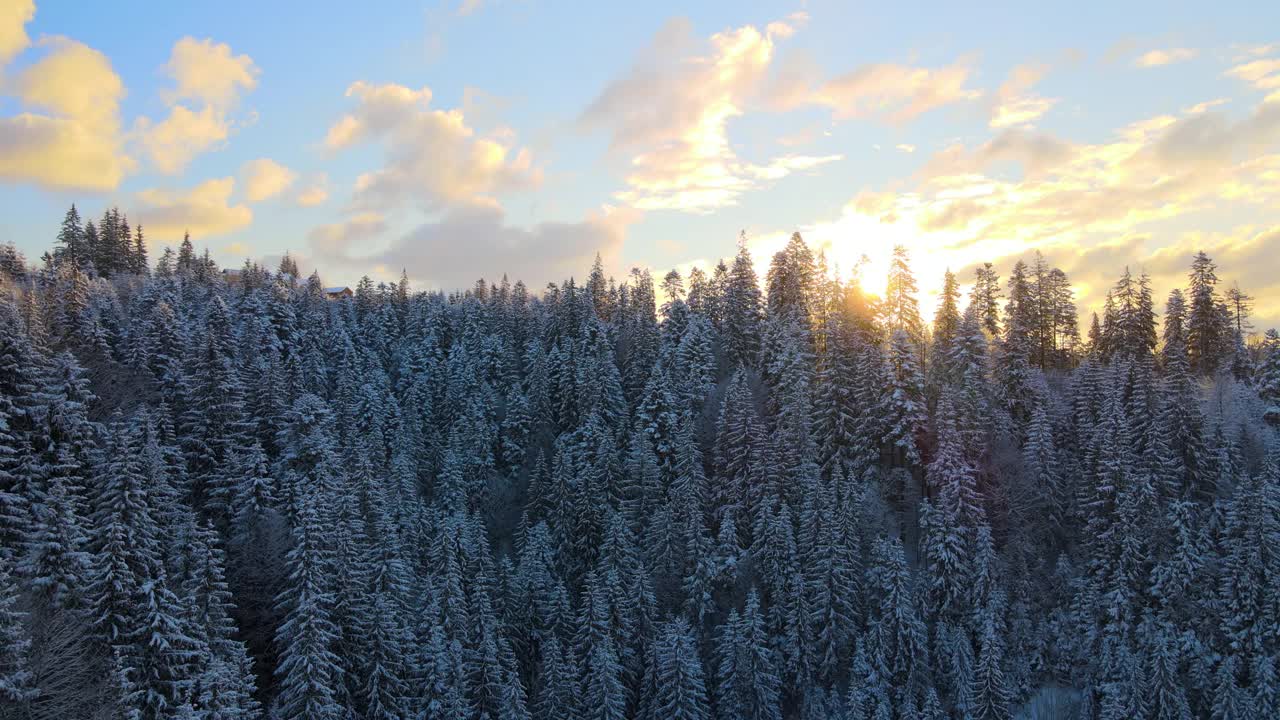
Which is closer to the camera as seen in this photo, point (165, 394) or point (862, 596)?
point (862, 596)

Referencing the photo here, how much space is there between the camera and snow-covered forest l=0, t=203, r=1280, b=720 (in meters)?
37.2

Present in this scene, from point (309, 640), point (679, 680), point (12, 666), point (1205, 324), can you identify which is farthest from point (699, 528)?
point (1205, 324)

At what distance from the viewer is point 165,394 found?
6306cm

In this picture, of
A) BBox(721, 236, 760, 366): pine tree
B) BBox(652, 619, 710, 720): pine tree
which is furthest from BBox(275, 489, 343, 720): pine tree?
BBox(721, 236, 760, 366): pine tree

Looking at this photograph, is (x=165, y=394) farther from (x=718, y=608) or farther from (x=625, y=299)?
(x=625, y=299)

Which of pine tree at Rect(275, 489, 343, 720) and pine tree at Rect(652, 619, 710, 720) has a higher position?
pine tree at Rect(275, 489, 343, 720)

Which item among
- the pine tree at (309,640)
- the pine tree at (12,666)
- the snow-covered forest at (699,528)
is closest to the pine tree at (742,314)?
the snow-covered forest at (699,528)

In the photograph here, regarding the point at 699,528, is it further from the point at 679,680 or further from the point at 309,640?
the point at 309,640

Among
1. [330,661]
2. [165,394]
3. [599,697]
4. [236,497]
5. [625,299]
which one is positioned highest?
[625,299]

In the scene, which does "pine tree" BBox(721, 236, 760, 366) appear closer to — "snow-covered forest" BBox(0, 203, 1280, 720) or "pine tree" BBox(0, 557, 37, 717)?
"snow-covered forest" BBox(0, 203, 1280, 720)

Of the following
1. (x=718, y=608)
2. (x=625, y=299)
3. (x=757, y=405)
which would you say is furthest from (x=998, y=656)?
(x=625, y=299)

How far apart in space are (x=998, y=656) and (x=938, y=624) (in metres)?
4.09

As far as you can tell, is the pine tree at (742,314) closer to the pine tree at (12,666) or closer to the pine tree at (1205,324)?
the pine tree at (1205,324)

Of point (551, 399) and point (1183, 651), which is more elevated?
point (551, 399)
